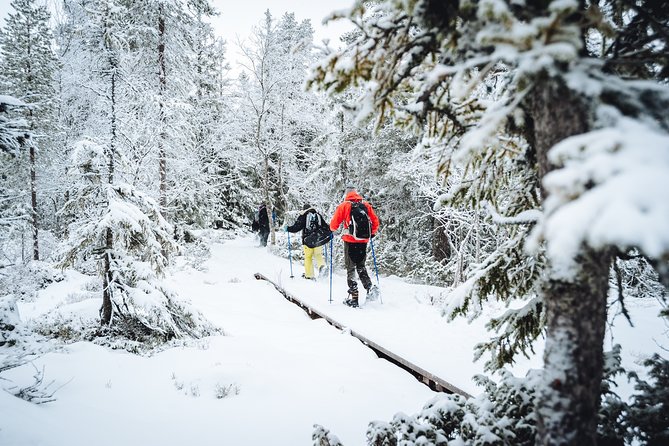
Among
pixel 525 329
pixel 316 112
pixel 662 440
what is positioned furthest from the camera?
pixel 316 112

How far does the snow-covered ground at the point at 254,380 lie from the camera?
10.4 ft

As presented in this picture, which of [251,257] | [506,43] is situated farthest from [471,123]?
[251,257]

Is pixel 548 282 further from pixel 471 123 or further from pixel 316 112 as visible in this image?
pixel 316 112

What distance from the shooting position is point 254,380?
168 inches

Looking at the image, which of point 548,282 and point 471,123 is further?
point 471,123

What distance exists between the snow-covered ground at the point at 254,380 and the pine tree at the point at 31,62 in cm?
1563

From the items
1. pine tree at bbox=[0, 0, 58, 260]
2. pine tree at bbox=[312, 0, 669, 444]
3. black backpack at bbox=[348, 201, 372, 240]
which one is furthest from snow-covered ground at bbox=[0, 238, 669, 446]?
pine tree at bbox=[0, 0, 58, 260]

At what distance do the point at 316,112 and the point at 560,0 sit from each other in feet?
70.3

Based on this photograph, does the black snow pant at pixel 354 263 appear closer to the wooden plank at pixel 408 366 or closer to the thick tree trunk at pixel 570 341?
the wooden plank at pixel 408 366

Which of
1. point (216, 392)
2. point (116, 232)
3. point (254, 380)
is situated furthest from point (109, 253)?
point (254, 380)

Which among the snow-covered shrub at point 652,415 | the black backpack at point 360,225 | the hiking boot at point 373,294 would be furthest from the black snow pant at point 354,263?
the snow-covered shrub at point 652,415

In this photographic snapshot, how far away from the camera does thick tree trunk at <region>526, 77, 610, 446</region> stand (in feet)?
4.58

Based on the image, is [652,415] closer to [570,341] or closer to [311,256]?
[570,341]

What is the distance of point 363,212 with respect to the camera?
802 centimetres
